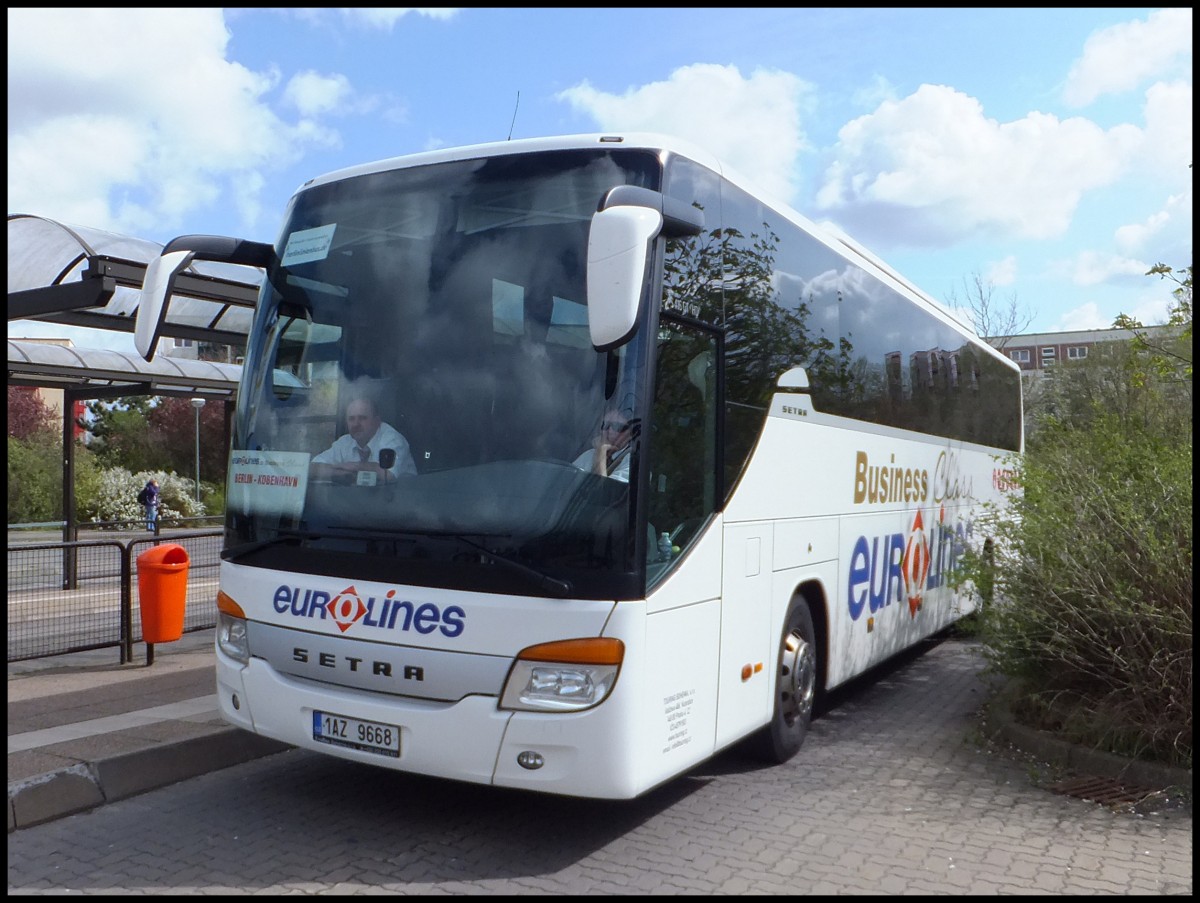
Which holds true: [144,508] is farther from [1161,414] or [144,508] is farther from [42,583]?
[1161,414]

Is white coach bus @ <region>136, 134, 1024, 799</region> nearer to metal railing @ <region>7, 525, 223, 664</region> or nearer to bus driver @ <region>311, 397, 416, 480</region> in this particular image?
bus driver @ <region>311, 397, 416, 480</region>

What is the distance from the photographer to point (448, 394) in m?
5.22

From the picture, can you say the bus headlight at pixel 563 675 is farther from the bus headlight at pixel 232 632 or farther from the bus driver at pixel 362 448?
the bus headlight at pixel 232 632

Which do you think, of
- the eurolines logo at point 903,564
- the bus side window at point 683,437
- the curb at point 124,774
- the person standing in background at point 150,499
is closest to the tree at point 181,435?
the person standing in background at point 150,499

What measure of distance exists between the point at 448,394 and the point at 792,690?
10.1ft

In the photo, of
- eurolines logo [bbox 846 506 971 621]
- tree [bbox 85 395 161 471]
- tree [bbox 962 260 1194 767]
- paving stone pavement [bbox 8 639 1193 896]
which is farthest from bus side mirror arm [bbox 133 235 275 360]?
tree [bbox 85 395 161 471]

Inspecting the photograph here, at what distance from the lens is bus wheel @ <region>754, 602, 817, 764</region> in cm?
666

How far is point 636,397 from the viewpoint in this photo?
5066 millimetres

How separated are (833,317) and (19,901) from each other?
19.4ft

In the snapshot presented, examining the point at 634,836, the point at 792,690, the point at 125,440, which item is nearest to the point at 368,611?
the point at 634,836

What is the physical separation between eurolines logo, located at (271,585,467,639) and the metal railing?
422 centimetres

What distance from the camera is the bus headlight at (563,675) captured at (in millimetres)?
4793

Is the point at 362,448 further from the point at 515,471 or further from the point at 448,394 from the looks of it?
the point at 515,471

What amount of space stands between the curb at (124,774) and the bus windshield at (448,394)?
4.50 feet
